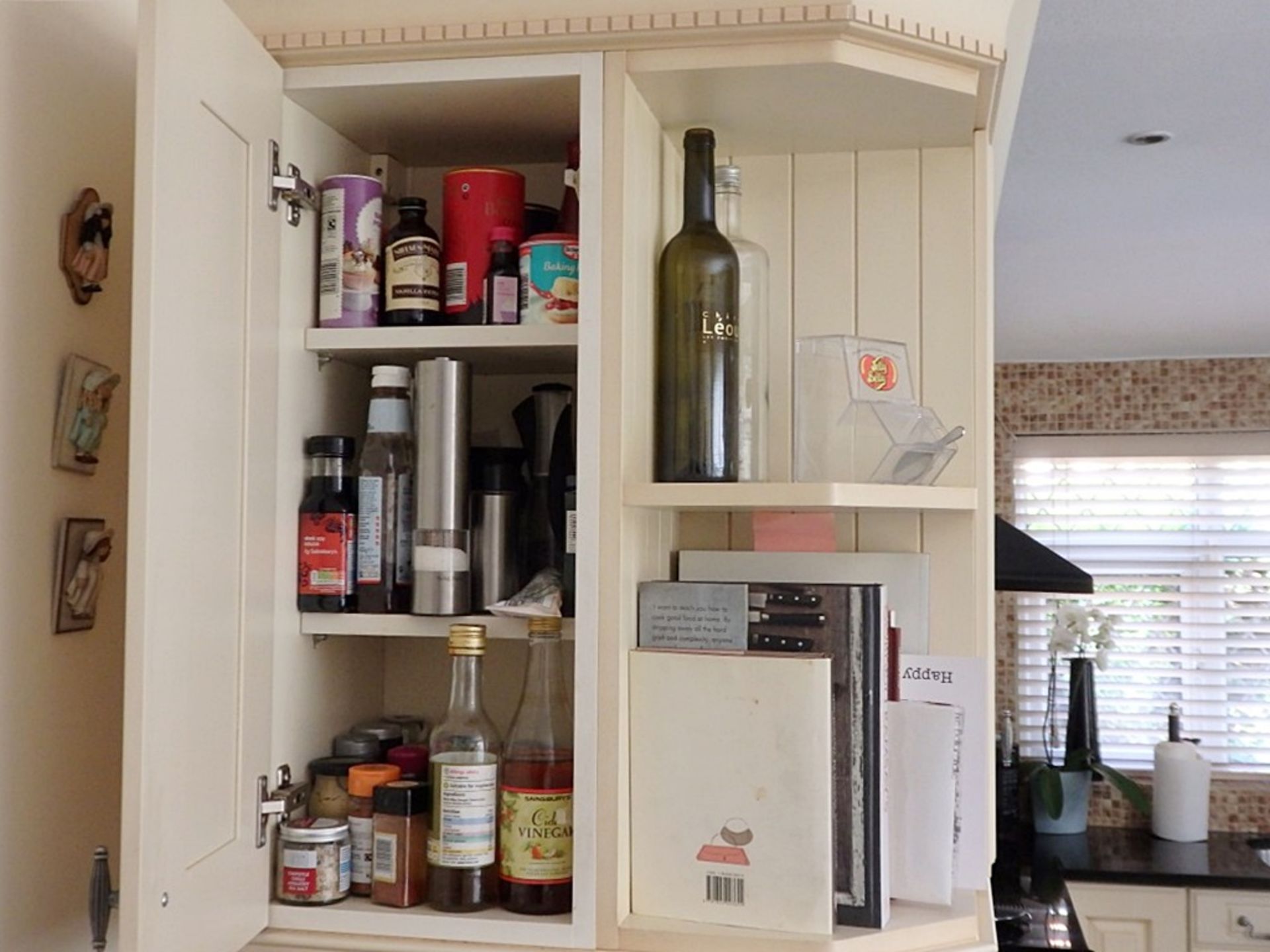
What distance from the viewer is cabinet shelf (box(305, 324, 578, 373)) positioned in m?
1.11

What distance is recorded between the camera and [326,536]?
1.15 m

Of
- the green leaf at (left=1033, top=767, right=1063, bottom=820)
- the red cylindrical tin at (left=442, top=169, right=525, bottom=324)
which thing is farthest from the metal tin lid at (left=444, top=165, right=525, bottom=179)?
the green leaf at (left=1033, top=767, right=1063, bottom=820)

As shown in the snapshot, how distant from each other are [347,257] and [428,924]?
58 cm

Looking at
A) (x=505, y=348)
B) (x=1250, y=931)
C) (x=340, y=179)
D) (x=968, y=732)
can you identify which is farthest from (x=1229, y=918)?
(x=340, y=179)

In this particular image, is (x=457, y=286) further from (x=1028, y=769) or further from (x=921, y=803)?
(x=1028, y=769)

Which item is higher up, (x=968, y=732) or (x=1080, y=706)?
(x=968, y=732)

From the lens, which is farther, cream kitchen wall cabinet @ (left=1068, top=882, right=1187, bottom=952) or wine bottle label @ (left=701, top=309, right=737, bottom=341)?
cream kitchen wall cabinet @ (left=1068, top=882, right=1187, bottom=952)

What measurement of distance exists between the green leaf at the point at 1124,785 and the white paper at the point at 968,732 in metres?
2.90

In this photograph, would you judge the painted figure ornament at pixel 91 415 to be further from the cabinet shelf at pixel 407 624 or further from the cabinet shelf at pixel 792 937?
the cabinet shelf at pixel 792 937

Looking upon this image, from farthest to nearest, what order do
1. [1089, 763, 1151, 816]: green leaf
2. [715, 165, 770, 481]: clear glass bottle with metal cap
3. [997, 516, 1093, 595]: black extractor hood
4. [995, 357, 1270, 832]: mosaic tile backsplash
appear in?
[995, 357, 1270, 832]: mosaic tile backsplash < [1089, 763, 1151, 816]: green leaf < [997, 516, 1093, 595]: black extractor hood < [715, 165, 770, 481]: clear glass bottle with metal cap

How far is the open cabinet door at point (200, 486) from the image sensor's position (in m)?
0.86

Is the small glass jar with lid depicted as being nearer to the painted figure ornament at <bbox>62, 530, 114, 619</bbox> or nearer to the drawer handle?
the painted figure ornament at <bbox>62, 530, 114, 619</bbox>

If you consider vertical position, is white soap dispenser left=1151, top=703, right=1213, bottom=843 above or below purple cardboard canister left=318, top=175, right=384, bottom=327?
below

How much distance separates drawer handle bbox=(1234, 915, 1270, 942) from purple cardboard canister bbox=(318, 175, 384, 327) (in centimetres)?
333
